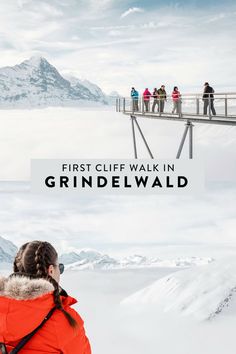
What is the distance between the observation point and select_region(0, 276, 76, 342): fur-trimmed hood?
462 cm

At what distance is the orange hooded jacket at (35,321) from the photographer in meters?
4.64

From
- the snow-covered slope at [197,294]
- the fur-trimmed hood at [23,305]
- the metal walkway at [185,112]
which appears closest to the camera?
the fur-trimmed hood at [23,305]

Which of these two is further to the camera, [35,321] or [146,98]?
[146,98]

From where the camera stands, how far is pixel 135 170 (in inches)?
767

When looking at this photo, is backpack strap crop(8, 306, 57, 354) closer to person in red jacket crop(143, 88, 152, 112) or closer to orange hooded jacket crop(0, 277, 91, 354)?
orange hooded jacket crop(0, 277, 91, 354)

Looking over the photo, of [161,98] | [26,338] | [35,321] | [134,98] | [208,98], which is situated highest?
[134,98]

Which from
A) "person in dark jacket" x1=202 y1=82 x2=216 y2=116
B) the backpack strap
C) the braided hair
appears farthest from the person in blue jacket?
the backpack strap

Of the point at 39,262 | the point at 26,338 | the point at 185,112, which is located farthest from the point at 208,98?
the point at 26,338

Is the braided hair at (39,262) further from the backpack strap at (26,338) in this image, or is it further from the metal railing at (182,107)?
the metal railing at (182,107)

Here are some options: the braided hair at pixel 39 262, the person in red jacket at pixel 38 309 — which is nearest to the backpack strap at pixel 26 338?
the person in red jacket at pixel 38 309

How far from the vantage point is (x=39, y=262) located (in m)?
4.68

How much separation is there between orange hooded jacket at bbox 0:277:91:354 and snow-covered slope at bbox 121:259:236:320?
3744 inches

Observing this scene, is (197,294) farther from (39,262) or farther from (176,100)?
(39,262)

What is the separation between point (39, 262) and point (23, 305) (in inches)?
13.1
